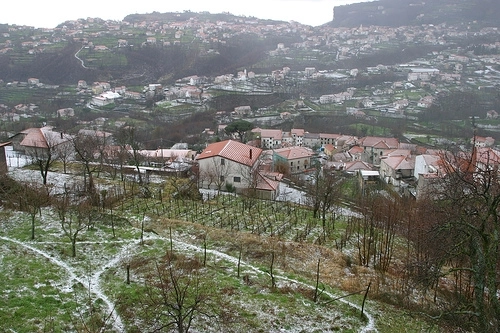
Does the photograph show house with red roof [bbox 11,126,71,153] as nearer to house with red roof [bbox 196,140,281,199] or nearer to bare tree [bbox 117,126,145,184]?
bare tree [bbox 117,126,145,184]

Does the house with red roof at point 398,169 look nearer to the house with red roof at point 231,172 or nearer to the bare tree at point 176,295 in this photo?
the house with red roof at point 231,172

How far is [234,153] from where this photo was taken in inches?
1017

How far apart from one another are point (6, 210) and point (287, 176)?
25092 mm

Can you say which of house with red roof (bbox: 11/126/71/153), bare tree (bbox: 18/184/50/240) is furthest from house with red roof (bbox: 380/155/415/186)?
bare tree (bbox: 18/184/50/240)

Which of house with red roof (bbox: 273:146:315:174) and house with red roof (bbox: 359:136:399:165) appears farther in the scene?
house with red roof (bbox: 359:136:399:165)

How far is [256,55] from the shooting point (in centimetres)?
12738

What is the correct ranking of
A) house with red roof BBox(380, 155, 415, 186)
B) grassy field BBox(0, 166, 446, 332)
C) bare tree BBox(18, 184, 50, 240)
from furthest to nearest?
house with red roof BBox(380, 155, 415, 186) → bare tree BBox(18, 184, 50, 240) → grassy field BBox(0, 166, 446, 332)

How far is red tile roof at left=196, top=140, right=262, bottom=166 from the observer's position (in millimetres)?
25330

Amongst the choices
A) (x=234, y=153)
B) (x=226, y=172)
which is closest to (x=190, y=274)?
(x=226, y=172)

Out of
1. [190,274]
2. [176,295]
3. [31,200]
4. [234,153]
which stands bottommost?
[234,153]

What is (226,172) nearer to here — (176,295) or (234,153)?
(234,153)

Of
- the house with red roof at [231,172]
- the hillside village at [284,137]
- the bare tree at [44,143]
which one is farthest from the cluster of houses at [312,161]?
the bare tree at [44,143]

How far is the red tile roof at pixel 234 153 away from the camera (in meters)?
25.3

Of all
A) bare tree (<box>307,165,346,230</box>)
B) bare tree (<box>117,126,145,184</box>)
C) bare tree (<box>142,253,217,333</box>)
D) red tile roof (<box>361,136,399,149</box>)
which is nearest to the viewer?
bare tree (<box>142,253,217,333</box>)
